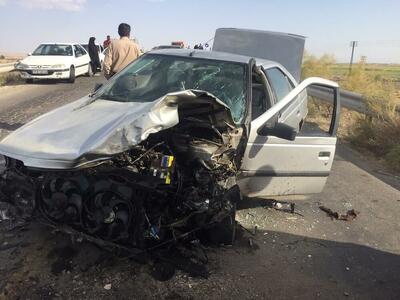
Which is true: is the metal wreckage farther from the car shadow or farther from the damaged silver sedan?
the car shadow

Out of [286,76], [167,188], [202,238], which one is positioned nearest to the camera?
[167,188]

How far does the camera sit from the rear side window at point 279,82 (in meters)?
5.13

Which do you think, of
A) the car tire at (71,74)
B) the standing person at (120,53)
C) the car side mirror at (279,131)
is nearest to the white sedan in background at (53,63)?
the car tire at (71,74)

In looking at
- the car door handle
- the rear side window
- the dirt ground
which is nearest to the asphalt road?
the dirt ground

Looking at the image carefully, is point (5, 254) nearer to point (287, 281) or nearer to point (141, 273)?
point (141, 273)

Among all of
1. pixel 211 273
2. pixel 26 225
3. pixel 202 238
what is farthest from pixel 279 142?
pixel 26 225

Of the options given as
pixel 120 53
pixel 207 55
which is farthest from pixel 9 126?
pixel 207 55

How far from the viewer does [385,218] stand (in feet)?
17.2

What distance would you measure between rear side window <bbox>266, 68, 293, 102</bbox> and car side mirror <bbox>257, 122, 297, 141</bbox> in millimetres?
898

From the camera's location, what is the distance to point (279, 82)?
18.0ft

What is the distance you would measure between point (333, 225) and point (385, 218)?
2.52 ft

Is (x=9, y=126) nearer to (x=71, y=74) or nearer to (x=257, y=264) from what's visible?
(x=257, y=264)

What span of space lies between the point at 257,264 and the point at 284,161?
108 cm

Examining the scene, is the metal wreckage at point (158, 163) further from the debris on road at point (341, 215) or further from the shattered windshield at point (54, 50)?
the shattered windshield at point (54, 50)
